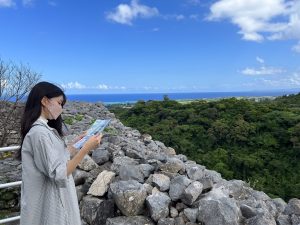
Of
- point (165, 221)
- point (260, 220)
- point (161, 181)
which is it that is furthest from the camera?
point (161, 181)

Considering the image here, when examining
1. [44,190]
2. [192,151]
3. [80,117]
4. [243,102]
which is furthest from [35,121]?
[243,102]

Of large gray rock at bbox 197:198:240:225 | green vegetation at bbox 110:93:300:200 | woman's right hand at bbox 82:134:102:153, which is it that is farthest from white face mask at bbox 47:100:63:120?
green vegetation at bbox 110:93:300:200

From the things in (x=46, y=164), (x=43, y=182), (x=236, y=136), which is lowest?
(x=236, y=136)

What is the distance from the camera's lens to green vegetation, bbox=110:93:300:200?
2452 centimetres

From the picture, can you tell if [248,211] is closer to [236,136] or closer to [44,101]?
[44,101]

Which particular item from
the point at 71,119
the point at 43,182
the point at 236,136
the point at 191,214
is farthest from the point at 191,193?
the point at 236,136

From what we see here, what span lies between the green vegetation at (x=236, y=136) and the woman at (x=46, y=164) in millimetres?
20644

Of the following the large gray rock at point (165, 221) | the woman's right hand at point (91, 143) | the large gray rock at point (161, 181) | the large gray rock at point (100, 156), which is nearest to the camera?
the woman's right hand at point (91, 143)

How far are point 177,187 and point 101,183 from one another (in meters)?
0.89

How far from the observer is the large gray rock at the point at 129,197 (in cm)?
422

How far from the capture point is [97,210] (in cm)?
435

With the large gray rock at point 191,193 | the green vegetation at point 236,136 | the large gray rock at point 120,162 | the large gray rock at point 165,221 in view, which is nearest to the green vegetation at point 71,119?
the large gray rock at point 120,162

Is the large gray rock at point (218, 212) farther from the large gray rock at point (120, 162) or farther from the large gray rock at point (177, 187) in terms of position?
the large gray rock at point (120, 162)

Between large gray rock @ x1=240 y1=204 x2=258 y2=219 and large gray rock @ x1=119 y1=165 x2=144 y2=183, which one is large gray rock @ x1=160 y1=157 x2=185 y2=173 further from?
large gray rock @ x1=240 y1=204 x2=258 y2=219
